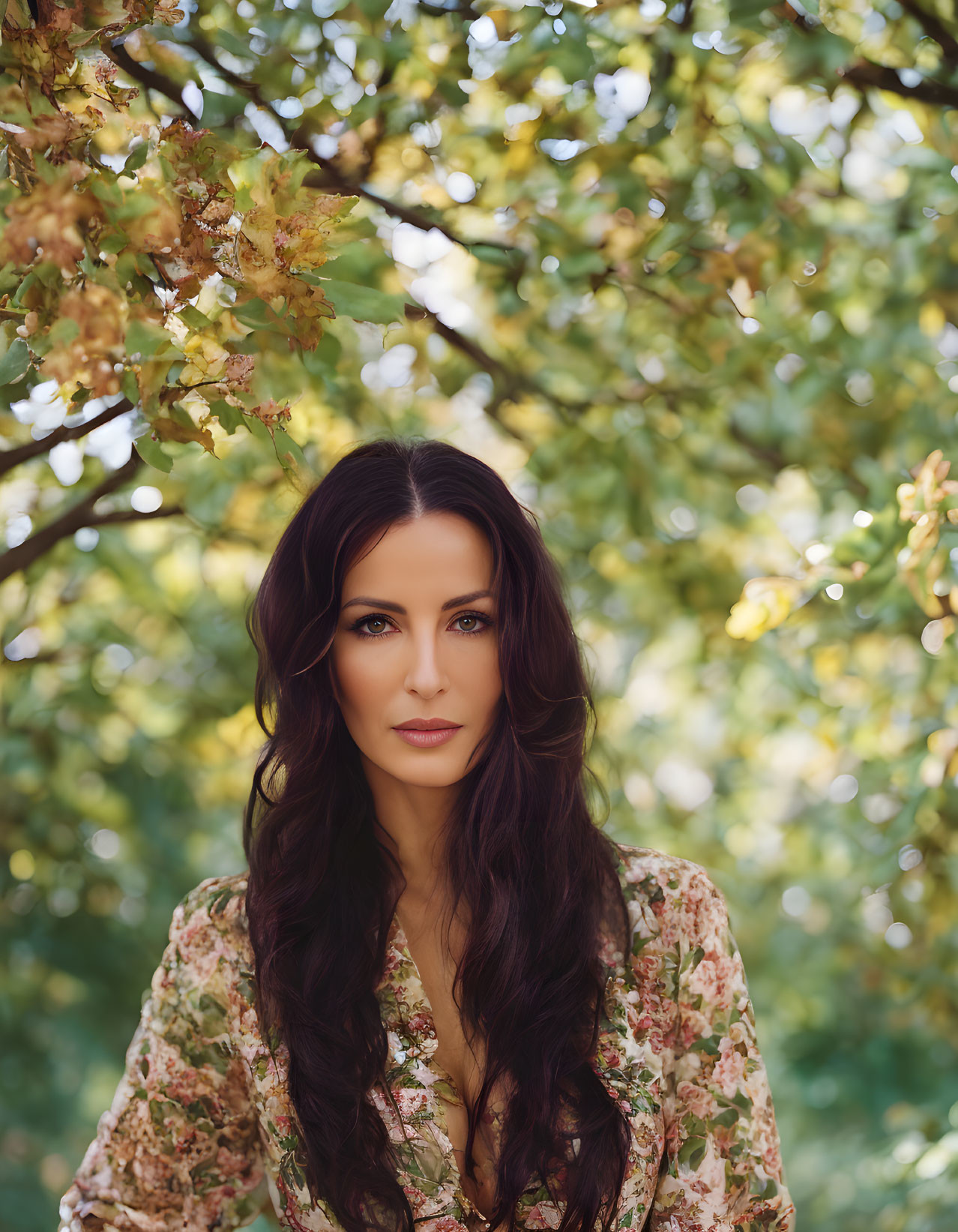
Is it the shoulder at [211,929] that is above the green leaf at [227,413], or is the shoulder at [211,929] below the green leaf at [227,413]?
below

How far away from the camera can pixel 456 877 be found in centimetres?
139

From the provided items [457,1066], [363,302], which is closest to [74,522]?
[363,302]

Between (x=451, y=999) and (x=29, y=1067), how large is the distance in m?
2.14

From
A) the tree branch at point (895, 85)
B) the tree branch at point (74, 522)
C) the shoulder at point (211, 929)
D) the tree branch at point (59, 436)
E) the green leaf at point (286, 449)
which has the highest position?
the tree branch at point (895, 85)

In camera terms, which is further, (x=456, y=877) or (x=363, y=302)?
(x=456, y=877)

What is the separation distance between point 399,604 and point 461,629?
0.08 m

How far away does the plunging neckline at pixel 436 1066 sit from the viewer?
1.25 m

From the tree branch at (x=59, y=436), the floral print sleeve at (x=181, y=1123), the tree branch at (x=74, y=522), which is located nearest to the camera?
the tree branch at (x=59, y=436)

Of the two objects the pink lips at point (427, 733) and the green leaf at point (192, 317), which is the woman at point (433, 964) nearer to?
the pink lips at point (427, 733)

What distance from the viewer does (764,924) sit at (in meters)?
3.44

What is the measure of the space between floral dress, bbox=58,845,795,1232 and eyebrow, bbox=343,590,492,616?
1.43ft

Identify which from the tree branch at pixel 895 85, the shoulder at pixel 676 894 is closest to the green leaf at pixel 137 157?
the shoulder at pixel 676 894

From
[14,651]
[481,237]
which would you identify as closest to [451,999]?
[481,237]

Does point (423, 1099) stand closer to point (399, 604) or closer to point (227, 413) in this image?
point (399, 604)
